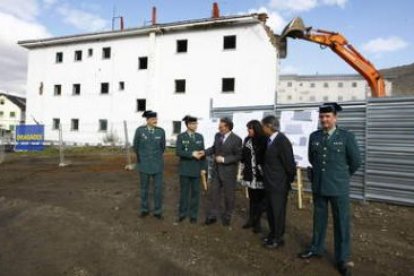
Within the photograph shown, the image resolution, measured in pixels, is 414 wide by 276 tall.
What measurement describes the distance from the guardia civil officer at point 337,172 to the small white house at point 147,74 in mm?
17921

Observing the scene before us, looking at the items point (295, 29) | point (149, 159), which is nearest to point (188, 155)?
point (149, 159)

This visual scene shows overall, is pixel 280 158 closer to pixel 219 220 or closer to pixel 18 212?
pixel 219 220

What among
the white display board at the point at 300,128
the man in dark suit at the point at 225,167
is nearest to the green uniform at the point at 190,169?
the man in dark suit at the point at 225,167

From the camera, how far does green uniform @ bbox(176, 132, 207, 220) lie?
6238 millimetres

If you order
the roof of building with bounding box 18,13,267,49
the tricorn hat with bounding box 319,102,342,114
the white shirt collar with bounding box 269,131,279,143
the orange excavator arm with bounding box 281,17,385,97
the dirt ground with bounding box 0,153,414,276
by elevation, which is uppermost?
the roof of building with bounding box 18,13,267,49

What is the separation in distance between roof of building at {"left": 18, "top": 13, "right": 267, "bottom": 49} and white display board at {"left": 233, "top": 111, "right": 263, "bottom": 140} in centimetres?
1565

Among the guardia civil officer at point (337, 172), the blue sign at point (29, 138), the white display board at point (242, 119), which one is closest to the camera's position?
the guardia civil officer at point (337, 172)

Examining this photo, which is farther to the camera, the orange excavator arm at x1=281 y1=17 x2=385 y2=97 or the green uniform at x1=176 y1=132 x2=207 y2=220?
the orange excavator arm at x1=281 y1=17 x2=385 y2=97

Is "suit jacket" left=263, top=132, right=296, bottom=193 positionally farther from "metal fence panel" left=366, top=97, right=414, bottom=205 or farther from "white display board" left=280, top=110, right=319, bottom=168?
"metal fence panel" left=366, top=97, right=414, bottom=205

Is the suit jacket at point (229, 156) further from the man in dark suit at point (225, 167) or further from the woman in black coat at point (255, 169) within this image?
the woman in black coat at point (255, 169)

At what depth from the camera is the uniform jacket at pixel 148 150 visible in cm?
648

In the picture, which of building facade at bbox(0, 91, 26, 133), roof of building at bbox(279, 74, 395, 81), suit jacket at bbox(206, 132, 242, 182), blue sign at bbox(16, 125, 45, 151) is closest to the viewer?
suit jacket at bbox(206, 132, 242, 182)

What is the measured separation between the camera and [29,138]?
69.5ft

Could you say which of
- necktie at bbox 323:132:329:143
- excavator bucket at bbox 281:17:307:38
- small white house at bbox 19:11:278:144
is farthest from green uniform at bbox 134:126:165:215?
small white house at bbox 19:11:278:144
